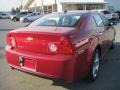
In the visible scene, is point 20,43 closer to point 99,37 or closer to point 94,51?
point 94,51

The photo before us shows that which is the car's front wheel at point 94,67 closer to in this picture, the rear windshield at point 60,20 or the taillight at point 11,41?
the rear windshield at point 60,20

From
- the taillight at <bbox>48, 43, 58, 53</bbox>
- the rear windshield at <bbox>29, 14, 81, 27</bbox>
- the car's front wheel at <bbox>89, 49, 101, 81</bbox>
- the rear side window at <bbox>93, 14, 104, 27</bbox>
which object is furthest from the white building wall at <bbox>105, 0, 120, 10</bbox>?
the taillight at <bbox>48, 43, 58, 53</bbox>

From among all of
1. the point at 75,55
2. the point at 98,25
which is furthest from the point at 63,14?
the point at 75,55

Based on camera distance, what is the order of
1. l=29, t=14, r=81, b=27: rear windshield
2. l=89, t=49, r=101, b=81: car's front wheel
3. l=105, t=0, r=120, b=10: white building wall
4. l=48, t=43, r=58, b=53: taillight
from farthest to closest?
l=105, t=0, r=120, b=10: white building wall < l=29, t=14, r=81, b=27: rear windshield < l=89, t=49, r=101, b=81: car's front wheel < l=48, t=43, r=58, b=53: taillight

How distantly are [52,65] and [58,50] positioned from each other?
297 millimetres

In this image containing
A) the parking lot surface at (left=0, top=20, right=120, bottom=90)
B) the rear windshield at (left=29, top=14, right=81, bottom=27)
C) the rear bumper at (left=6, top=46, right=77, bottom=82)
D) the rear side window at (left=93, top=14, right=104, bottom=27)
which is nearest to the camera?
the rear bumper at (left=6, top=46, right=77, bottom=82)

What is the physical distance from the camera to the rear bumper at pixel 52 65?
4559 mm

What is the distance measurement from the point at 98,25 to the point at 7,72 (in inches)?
101

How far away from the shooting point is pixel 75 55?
4.68m

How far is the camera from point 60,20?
5.99 metres

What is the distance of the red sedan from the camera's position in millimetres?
4625

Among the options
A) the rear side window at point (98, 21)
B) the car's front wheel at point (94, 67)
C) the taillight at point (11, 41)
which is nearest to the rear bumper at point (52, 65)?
the taillight at point (11, 41)

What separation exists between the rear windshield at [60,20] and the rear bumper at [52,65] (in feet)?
3.74

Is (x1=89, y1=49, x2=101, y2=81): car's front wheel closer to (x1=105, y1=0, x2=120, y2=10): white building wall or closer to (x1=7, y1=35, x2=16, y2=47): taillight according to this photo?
(x1=7, y1=35, x2=16, y2=47): taillight
